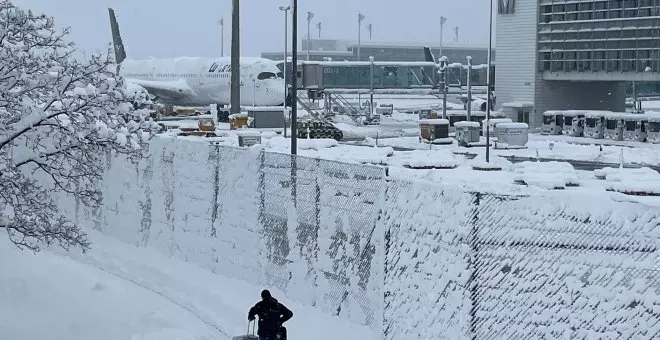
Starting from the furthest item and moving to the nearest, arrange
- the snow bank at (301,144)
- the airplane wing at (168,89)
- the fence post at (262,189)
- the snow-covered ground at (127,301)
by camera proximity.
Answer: the airplane wing at (168,89), the snow bank at (301,144), the fence post at (262,189), the snow-covered ground at (127,301)

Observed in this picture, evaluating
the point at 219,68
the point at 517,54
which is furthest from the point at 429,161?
the point at 219,68

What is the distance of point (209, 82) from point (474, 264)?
64.9 metres

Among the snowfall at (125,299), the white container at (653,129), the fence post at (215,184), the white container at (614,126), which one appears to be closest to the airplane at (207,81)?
the white container at (614,126)

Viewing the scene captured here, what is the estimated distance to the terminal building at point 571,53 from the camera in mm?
63469

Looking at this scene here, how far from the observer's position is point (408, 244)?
42.1 ft

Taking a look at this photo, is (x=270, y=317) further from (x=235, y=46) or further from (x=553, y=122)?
(x=553, y=122)

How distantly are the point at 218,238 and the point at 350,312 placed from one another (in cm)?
463

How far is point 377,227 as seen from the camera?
13688 mm

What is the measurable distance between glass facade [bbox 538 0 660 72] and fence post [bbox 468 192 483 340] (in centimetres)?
5390

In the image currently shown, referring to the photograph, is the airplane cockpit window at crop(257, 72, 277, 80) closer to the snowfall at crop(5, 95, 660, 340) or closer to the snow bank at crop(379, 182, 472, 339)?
the snowfall at crop(5, 95, 660, 340)

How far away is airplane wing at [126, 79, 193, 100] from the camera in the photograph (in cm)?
7750

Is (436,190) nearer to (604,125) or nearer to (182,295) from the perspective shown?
(182,295)

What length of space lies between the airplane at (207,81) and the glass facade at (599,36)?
19625 mm

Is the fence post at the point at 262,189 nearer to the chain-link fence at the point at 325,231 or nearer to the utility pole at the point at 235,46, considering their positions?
the chain-link fence at the point at 325,231
